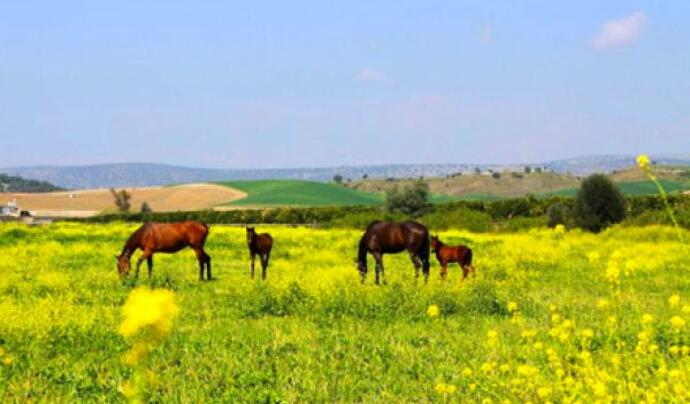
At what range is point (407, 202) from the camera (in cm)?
6906

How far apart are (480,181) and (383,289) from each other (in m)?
175

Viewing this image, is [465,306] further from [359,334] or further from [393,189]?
[393,189]

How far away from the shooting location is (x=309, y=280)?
17.6m

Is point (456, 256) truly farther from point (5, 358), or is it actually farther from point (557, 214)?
point (557, 214)

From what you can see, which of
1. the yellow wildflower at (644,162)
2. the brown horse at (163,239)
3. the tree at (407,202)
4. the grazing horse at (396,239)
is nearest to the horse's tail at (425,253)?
the grazing horse at (396,239)

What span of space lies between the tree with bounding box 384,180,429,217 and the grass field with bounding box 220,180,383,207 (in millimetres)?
71641

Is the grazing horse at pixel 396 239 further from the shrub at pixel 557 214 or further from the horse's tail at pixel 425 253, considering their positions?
the shrub at pixel 557 214

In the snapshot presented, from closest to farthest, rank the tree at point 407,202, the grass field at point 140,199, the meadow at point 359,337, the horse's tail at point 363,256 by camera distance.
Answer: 1. the meadow at point 359,337
2. the horse's tail at point 363,256
3. the tree at point 407,202
4. the grass field at point 140,199

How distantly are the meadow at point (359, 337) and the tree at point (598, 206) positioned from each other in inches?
A: 939

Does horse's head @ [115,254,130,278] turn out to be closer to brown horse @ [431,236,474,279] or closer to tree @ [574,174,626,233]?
brown horse @ [431,236,474,279]

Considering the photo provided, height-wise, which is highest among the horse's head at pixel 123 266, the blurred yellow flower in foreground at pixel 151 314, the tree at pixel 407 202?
the blurred yellow flower in foreground at pixel 151 314

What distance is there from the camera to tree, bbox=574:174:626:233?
46281mm

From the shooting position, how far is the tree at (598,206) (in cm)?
4628

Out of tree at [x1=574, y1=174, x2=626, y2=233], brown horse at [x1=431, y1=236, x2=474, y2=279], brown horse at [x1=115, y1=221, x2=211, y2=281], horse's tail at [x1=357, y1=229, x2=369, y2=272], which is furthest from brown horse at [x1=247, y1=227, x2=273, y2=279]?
tree at [x1=574, y1=174, x2=626, y2=233]
